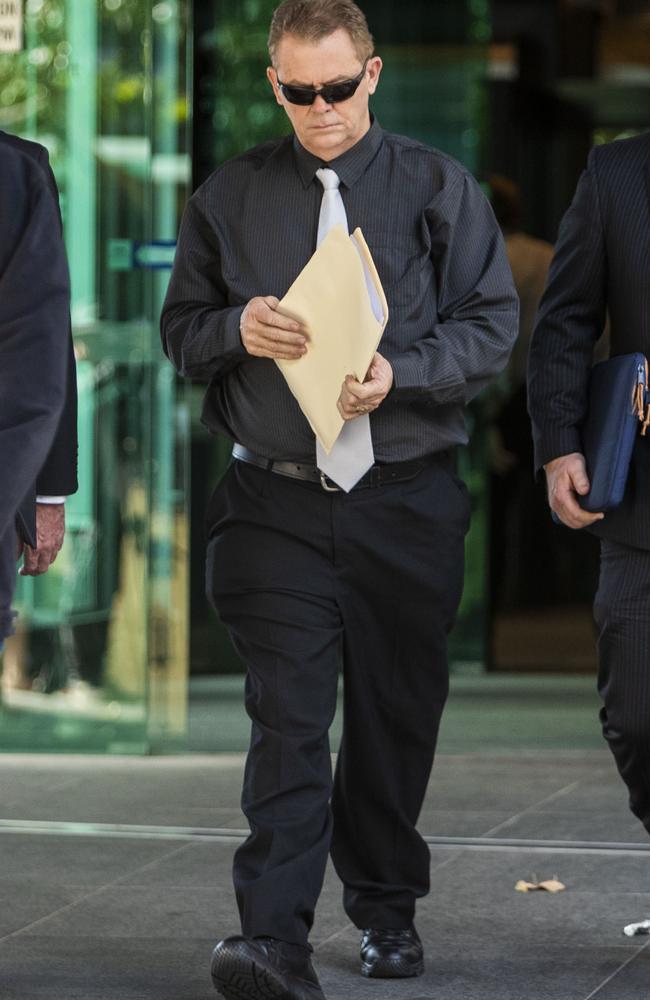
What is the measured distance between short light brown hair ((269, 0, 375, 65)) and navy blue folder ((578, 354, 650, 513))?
2.78ft

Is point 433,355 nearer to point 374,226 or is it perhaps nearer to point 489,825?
point 374,226

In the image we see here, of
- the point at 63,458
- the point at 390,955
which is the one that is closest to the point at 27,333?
the point at 63,458

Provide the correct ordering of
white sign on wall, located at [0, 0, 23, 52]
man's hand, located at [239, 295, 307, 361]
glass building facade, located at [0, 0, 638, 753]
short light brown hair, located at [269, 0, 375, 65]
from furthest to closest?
glass building facade, located at [0, 0, 638, 753] → white sign on wall, located at [0, 0, 23, 52] → short light brown hair, located at [269, 0, 375, 65] → man's hand, located at [239, 295, 307, 361]

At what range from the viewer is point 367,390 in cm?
402

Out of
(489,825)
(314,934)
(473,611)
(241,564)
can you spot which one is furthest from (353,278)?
(473,611)

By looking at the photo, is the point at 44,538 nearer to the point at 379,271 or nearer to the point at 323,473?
the point at 323,473

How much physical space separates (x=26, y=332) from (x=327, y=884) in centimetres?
240

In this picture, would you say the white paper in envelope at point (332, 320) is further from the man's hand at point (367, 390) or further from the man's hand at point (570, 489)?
the man's hand at point (570, 489)

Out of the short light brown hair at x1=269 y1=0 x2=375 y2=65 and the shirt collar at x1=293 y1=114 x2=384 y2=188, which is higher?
the short light brown hair at x1=269 y1=0 x2=375 y2=65

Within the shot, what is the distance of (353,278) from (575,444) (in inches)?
29.5

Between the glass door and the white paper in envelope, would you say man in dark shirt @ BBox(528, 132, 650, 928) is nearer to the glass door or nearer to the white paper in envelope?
the white paper in envelope

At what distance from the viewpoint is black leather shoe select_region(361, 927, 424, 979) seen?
4441mm

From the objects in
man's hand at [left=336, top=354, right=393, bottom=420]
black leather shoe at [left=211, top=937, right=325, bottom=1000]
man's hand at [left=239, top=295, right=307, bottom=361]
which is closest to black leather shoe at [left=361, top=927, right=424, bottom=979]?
black leather shoe at [left=211, top=937, right=325, bottom=1000]

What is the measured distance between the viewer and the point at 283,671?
4258mm
